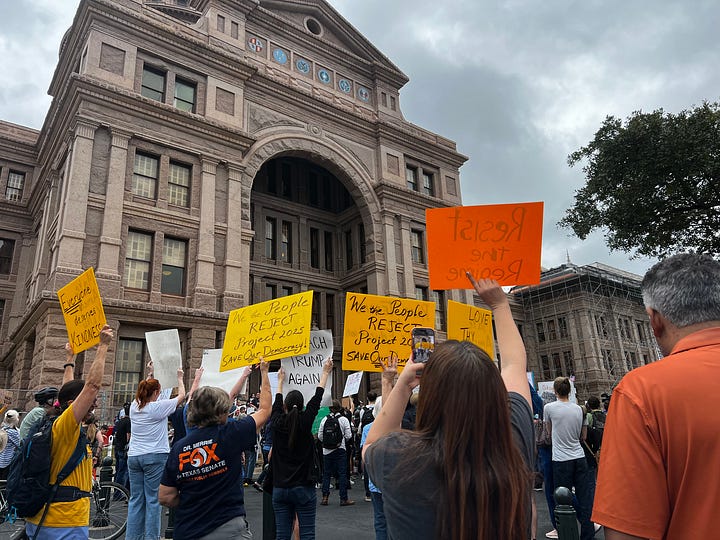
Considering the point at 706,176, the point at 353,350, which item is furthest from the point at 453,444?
the point at 706,176

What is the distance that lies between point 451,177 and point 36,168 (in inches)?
1013

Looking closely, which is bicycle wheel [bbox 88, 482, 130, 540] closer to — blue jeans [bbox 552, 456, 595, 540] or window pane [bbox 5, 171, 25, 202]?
blue jeans [bbox 552, 456, 595, 540]

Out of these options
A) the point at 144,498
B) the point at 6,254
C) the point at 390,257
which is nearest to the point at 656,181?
the point at 390,257

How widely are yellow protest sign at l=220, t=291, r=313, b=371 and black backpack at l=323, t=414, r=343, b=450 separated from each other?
4857 mm

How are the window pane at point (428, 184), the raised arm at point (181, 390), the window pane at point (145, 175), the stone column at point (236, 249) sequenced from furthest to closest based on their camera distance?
the window pane at point (428, 184) → the stone column at point (236, 249) → the window pane at point (145, 175) → the raised arm at point (181, 390)

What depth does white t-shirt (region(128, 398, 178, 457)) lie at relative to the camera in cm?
667

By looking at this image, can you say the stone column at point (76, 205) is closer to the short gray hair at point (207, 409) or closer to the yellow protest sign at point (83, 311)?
the yellow protest sign at point (83, 311)

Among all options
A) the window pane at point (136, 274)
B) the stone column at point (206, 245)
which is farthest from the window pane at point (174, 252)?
the window pane at point (136, 274)

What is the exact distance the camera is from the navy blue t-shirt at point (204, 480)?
348 cm

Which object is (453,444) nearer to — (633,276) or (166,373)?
(166,373)

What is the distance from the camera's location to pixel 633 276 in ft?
185

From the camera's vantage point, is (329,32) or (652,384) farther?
(329,32)

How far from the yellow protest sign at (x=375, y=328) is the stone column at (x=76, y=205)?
1483 cm

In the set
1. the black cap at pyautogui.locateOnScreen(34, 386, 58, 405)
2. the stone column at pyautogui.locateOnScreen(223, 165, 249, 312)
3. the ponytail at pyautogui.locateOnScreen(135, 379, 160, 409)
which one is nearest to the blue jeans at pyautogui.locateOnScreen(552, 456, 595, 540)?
the ponytail at pyautogui.locateOnScreen(135, 379, 160, 409)
